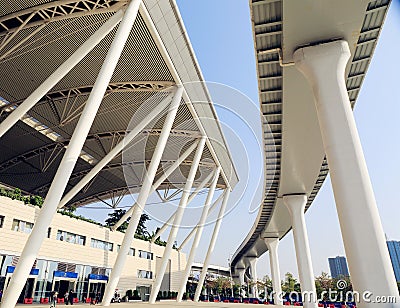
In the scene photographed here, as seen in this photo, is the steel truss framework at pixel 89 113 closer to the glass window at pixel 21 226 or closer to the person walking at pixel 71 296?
the glass window at pixel 21 226

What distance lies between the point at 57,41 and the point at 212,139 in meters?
16.8

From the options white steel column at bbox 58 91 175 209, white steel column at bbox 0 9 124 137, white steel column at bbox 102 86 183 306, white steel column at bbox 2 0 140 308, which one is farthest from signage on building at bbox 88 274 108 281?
white steel column at bbox 2 0 140 308

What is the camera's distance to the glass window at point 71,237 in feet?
88.7

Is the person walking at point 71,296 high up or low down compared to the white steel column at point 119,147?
down

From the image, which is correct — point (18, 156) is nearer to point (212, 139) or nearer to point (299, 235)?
point (212, 139)

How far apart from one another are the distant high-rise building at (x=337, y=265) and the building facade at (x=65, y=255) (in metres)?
62.1

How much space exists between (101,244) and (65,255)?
595cm

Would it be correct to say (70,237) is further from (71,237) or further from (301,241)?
(301,241)

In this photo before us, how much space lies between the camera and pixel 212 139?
104ft

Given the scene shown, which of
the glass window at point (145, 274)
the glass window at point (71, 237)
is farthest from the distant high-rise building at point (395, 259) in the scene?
the glass window at point (145, 274)

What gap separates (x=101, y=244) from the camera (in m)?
33.3

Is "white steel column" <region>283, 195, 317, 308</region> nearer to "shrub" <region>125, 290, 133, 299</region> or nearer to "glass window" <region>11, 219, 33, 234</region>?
"glass window" <region>11, 219, 33, 234</region>

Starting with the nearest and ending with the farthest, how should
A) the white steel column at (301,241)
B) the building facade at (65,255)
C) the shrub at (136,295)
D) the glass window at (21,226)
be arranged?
the building facade at (65,255), the glass window at (21,226), the white steel column at (301,241), the shrub at (136,295)

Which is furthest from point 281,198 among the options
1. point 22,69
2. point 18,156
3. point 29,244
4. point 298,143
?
point 18,156
